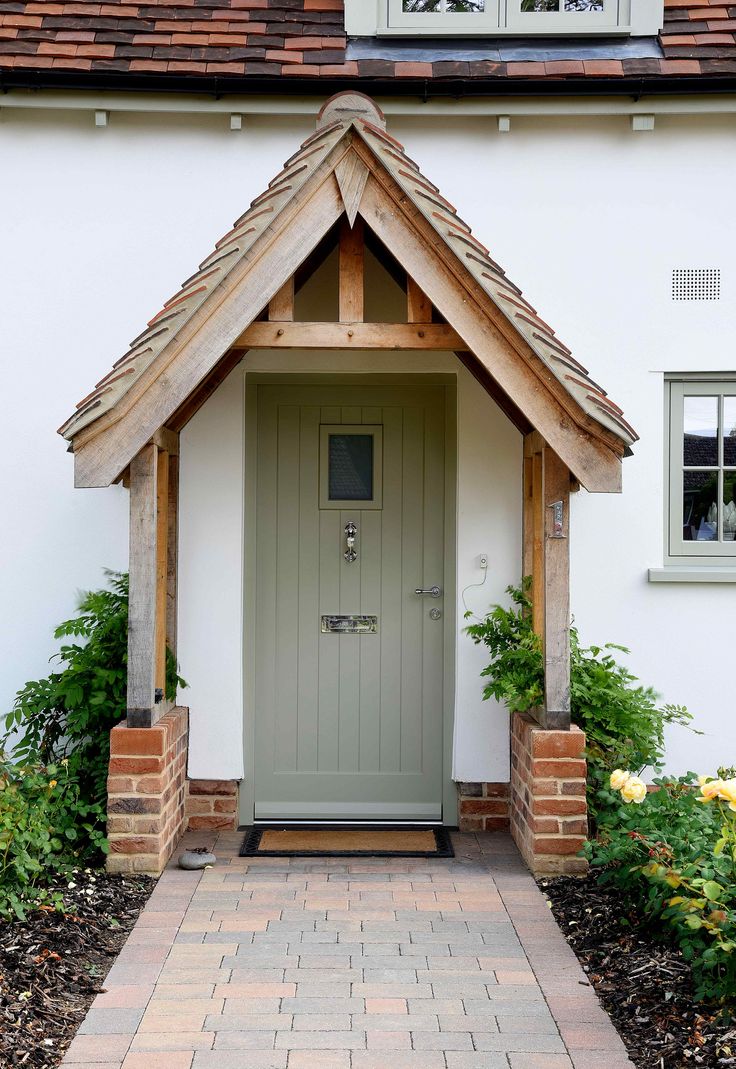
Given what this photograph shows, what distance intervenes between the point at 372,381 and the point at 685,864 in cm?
322

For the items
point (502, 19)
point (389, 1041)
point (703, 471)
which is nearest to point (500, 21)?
point (502, 19)

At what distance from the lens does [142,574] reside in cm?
498

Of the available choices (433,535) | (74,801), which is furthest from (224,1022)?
(433,535)

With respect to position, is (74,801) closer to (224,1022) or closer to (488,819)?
(224,1022)

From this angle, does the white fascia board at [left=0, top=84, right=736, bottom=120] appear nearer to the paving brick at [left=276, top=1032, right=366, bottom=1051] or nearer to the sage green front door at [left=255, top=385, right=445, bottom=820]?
the sage green front door at [left=255, top=385, right=445, bottom=820]

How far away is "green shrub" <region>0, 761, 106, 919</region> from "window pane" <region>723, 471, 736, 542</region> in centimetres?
379

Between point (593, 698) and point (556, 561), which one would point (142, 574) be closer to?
point (556, 561)

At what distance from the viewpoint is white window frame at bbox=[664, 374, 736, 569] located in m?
6.03

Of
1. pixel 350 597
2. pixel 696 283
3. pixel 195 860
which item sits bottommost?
pixel 195 860

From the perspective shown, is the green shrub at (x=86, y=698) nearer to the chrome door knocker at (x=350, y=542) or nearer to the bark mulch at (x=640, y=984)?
the chrome door knocker at (x=350, y=542)

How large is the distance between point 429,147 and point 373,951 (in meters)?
4.37

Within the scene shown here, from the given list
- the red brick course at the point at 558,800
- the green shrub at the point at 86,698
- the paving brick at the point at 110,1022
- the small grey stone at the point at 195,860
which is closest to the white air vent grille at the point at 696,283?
the red brick course at the point at 558,800

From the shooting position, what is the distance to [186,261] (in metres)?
5.99

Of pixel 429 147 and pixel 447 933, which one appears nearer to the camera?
pixel 447 933
